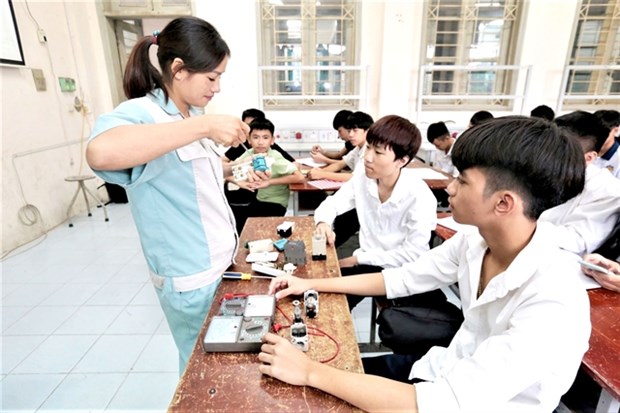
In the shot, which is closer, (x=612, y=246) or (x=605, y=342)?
(x=605, y=342)

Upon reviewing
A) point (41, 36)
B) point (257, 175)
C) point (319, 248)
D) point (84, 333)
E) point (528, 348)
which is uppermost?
point (41, 36)

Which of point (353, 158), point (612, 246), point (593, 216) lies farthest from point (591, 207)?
point (353, 158)

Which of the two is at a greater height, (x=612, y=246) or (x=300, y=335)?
(x=300, y=335)

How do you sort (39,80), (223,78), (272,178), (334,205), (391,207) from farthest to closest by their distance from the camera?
(223,78), (39,80), (272,178), (334,205), (391,207)

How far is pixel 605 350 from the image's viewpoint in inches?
34.2

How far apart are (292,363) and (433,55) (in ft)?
14.4

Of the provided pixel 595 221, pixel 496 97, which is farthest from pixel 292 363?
pixel 496 97

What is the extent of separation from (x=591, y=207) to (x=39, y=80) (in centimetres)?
448

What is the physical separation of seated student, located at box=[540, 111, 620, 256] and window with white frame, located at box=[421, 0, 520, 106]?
2.63 meters

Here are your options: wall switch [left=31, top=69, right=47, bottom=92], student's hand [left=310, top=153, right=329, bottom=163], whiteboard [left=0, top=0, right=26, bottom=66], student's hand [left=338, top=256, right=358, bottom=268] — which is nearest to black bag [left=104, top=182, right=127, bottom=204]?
wall switch [left=31, top=69, right=47, bottom=92]

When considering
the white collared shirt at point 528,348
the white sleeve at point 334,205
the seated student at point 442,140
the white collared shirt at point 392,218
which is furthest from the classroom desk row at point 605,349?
the seated student at point 442,140

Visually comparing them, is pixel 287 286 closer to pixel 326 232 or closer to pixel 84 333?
pixel 326 232

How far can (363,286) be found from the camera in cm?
115

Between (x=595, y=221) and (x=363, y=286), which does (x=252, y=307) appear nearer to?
(x=363, y=286)
